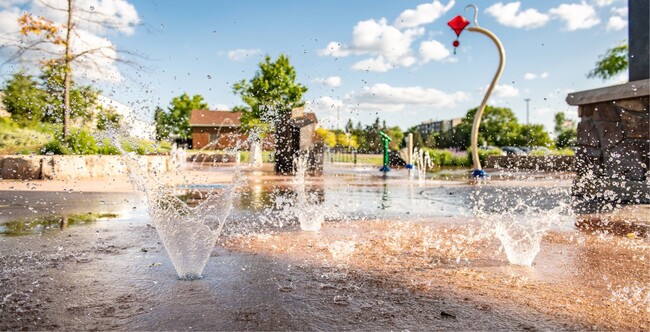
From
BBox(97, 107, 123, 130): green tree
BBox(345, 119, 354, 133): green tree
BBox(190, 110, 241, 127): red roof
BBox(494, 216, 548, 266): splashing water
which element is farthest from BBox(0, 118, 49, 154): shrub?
BBox(345, 119, 354, 133): green tree

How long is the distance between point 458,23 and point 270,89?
22.6 metres

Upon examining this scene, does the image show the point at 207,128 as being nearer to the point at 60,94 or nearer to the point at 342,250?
the point at 60,94

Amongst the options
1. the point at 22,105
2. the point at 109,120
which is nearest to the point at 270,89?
the point at 22,105

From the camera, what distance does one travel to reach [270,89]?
33.3m

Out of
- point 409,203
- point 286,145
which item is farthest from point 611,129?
point 286,145

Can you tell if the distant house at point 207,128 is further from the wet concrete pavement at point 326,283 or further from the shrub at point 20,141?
the wet concrete pavement at point 326,283

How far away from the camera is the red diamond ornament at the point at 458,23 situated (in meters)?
12.1

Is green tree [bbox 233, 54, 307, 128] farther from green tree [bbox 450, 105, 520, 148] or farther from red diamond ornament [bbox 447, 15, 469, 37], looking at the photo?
green tree [bbox 450, 105, 520, 148]

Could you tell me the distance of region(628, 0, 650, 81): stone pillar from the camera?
6.30m

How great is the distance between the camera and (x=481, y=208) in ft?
20.7

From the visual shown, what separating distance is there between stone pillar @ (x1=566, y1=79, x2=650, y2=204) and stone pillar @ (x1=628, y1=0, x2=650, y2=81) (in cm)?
42

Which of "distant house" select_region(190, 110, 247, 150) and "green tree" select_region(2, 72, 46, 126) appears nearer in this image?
"green tree" select_region(2, 72, 46, 126)

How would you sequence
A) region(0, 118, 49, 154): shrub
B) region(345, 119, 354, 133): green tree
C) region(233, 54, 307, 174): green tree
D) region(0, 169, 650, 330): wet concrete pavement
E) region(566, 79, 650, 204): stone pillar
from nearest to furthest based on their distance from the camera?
region(0, 169, 650, 330): wet concrete pavement → region(566, 79, 650, 204): stone pillar → region(0, 118, 49, 154): shrub → region(233, 54, 307, 174): green tree → region(345, 119, 354, 133): green tree

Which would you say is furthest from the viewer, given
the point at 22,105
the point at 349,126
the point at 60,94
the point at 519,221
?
the point at 349,126
